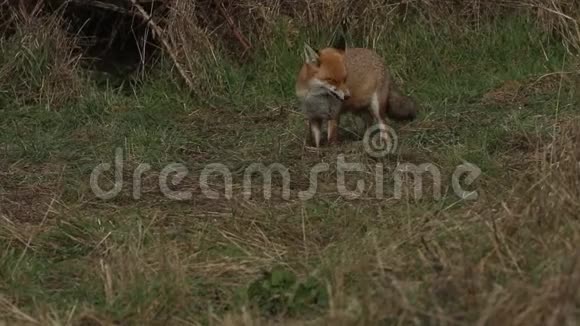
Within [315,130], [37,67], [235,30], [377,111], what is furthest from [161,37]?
[377,111]

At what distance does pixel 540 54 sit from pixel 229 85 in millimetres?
2687

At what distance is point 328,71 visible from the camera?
7086mm

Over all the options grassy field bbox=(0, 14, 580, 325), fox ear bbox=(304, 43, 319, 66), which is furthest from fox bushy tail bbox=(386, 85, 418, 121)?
fox ear bbox=(304, 43, 319, 66)

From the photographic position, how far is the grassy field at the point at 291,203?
4406 millimetres

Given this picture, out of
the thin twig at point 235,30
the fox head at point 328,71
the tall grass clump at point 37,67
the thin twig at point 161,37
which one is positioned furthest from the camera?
the thin twig at point 235,30

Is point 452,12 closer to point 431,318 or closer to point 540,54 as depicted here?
point 540,54

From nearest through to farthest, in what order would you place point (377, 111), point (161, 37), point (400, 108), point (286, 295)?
point (286, 295), point (377, 111), point (400, 108), point (161, 37)

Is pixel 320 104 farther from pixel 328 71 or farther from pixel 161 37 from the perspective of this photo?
pixel 161 37

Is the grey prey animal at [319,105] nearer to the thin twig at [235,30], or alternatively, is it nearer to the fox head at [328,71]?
the fox head at [328,71]

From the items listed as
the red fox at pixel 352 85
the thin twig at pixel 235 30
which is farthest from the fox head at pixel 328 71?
the thin twig at pixel 235 30

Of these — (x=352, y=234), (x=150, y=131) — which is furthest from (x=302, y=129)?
(x=352, y=234)

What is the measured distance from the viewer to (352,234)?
548cm

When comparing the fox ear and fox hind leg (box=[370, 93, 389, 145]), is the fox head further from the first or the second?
fox hind leg (box=[370, 93, 389, 145])

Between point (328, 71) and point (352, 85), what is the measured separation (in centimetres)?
34
